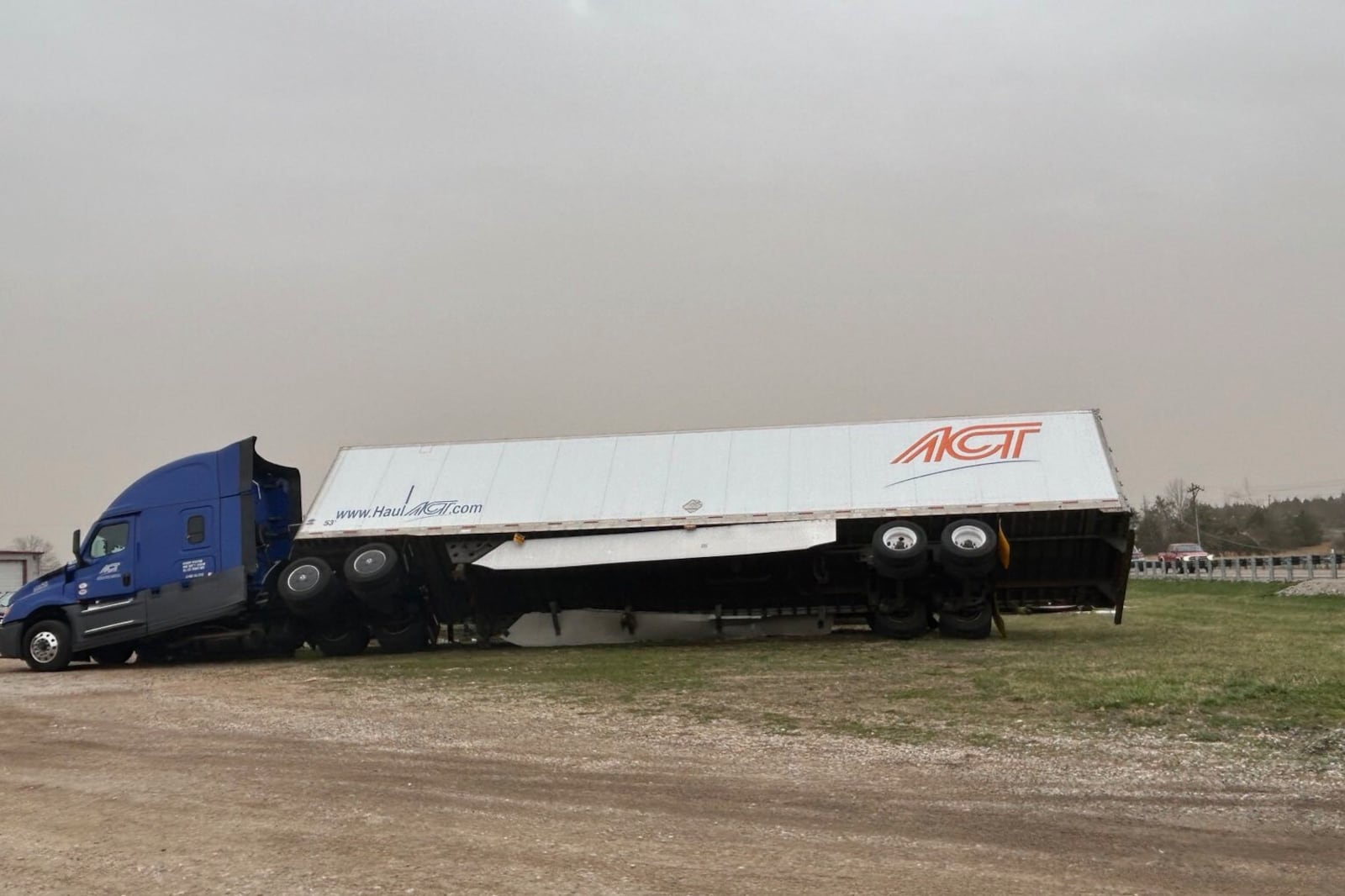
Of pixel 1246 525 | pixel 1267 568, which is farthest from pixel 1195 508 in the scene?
pixel 1267 568

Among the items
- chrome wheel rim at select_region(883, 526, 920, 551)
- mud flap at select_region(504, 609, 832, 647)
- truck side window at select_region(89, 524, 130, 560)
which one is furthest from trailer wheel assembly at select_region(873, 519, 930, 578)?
truck side window at select_region(89, 524, 130, 560)

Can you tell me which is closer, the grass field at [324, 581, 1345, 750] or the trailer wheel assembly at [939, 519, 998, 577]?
the grass field at [324, 581, 1345, 750]

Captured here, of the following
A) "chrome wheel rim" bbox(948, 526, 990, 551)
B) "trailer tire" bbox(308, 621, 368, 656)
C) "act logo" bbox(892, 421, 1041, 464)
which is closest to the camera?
"chrome wheel rim" bbox(948, 526, 990, 551)

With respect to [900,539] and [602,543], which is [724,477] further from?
[900,539]

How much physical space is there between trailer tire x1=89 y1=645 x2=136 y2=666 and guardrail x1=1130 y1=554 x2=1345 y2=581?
2253cm

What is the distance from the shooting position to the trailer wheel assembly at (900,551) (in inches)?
664

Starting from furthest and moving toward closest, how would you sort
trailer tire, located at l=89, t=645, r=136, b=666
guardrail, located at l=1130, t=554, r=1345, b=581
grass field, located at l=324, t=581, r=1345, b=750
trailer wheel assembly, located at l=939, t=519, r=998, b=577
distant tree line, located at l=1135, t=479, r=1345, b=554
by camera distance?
distant tree line, located at l=1135, t=479, r=1345, b=554, guardrail, located at l=1130, t=554, r=1345, b=581, trailer tire, located at l=89, t=645, r=136, b=666, trailer wheel assembly, located at l=939, t=519, r=998, b=577, grass field, located at l=324, t=581, r=1345, b=750

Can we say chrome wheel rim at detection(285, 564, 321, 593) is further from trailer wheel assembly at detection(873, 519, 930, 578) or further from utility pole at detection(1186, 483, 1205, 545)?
utility pole at detection(1186, 483, 1205, 545)

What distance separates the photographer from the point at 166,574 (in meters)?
18.9

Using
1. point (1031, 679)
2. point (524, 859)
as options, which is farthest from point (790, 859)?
point (1031, 679)

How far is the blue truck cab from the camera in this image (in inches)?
743

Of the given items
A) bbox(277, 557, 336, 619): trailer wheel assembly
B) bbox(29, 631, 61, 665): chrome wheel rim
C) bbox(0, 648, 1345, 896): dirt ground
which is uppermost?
bbox(277, 557, 336, 619): trailer wheel assembly

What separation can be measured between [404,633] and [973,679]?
1044 cm

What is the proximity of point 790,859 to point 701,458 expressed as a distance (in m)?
12.6
